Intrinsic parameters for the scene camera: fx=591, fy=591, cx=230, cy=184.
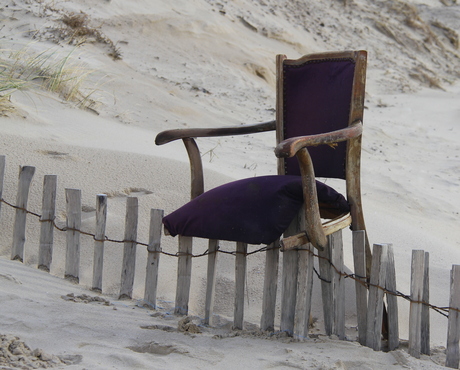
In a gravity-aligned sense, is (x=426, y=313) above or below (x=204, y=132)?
below

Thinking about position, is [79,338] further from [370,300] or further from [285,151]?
[370,300]

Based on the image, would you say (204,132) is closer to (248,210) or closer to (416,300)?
(248,210)

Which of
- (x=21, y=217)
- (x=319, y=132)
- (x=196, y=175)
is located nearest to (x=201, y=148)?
(x=21, y=217)

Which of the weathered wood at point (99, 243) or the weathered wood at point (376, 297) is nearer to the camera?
the weathered wood at point (376, 297)

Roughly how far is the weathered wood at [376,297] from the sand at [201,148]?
5.0 inches

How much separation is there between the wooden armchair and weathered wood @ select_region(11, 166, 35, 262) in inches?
30.0

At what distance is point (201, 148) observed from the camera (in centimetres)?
595

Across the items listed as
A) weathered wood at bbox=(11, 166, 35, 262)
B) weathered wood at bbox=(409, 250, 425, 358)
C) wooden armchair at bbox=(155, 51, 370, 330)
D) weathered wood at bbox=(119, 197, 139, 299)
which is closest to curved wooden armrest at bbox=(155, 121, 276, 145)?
wooden armchair at bbox=(155, 51, 370, 330)

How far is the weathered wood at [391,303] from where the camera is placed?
7.87ft

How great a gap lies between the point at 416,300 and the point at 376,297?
156mm

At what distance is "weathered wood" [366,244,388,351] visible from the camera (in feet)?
7.81

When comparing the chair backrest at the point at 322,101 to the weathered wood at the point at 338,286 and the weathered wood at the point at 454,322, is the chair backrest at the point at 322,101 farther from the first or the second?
the weathered wood at the point at 454,322

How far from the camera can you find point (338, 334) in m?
2.54

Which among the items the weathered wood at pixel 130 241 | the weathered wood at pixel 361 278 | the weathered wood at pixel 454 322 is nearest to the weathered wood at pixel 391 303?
the weathered wood at pixel 361 278
